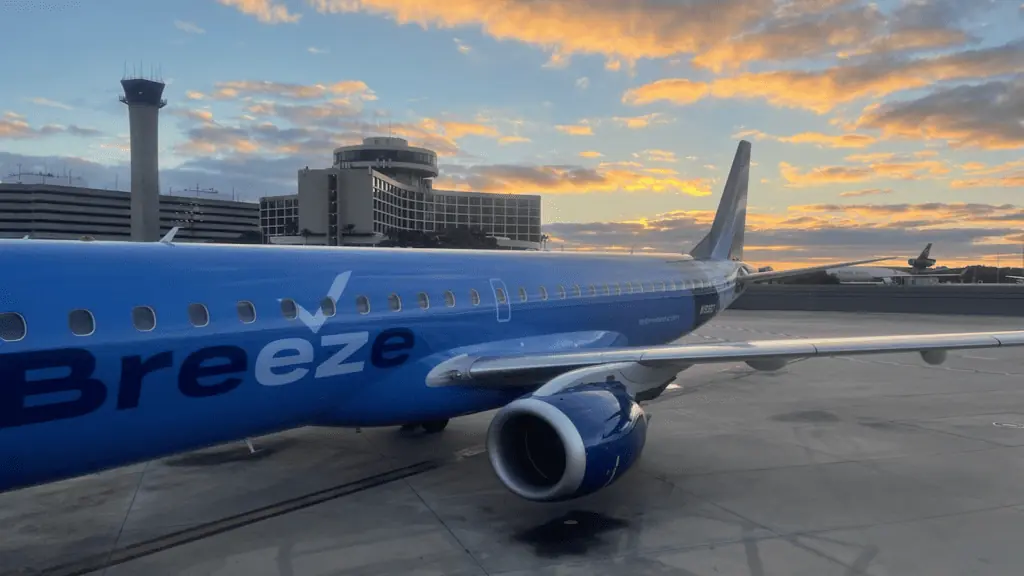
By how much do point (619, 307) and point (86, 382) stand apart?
10.8 meters

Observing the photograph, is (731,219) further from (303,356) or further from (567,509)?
(303,356)

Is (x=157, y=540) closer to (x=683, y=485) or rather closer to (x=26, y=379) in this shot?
(x=26, y=379)

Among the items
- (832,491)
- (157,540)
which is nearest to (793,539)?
(832,491)

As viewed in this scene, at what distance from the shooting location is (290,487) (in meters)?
10.2

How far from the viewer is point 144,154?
101 m

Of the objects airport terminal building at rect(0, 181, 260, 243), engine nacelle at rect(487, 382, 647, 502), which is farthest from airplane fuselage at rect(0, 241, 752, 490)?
airport terminal building at rect(0, 181, 260, 243)

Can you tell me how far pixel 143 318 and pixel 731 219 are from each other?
1981cm

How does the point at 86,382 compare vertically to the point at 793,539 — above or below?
above

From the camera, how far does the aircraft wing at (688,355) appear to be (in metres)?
9.98

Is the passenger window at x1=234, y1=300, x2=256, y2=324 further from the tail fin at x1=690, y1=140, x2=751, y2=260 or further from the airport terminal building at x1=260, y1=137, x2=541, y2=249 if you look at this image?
the airport terminal building at x1=260, y1=137, x2=541, y2=249

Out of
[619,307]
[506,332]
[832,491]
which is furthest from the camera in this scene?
[619,307]

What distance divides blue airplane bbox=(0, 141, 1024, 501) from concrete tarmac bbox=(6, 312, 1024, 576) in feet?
3.12

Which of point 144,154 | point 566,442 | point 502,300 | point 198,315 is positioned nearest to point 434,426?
point 502,300

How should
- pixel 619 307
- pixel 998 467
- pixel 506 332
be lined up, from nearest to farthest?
1. pixel 998 467
2. pixel 506 332
3. pixel 619 307
